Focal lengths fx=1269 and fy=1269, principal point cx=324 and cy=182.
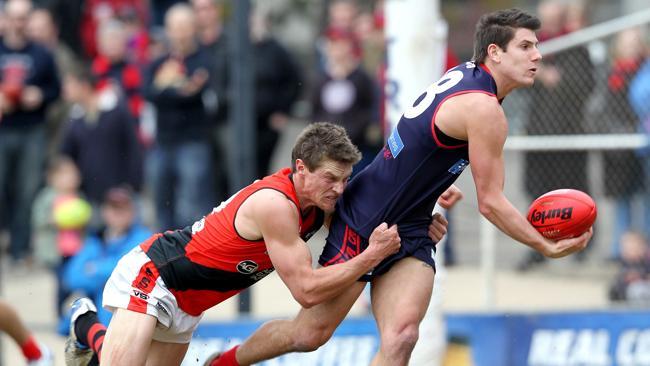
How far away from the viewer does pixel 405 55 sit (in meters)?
8.45

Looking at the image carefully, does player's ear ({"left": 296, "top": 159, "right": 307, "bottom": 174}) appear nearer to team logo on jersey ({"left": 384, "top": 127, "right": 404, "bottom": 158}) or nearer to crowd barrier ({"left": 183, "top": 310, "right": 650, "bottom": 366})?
team logo on jersey ({"left": 384, "top": 127, "right": 404, "bottom": 158})

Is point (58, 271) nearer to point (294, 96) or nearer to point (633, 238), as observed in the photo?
point (294, 96)

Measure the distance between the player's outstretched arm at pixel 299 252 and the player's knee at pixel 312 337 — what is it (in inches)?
16.9

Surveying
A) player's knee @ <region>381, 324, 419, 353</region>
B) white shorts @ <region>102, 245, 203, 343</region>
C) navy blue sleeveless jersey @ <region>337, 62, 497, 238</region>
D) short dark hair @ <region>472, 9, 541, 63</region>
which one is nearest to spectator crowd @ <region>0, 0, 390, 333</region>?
white shorts @ <region>102, 245, 203, 343</region>

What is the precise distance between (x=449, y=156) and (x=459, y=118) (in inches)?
11.1

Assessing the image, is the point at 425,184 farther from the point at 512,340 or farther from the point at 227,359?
the point at 512,340

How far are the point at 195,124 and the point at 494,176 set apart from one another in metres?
5.84

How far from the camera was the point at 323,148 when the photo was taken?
256 inches

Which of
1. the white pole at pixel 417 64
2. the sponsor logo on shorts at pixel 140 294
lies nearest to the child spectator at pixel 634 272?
the white pole at pixel 417 64

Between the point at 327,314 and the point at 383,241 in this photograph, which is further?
the point at 327,314

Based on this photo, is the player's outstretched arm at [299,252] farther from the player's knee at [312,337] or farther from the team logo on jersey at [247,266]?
the player's knee at [312,337]

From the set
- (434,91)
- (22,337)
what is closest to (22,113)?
(22,337)

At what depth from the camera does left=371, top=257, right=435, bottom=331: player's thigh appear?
21.8 ft

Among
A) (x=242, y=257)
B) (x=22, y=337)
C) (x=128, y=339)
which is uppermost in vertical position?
(x=242, y=257)
